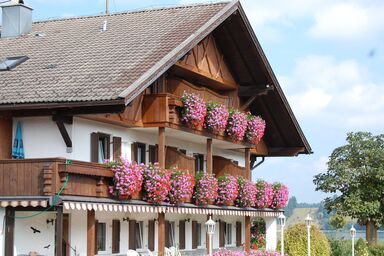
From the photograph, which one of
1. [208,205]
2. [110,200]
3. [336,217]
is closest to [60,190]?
[110,200]

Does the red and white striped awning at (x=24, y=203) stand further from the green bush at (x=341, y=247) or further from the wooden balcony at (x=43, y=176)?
the green bush at (x=341, y=247)

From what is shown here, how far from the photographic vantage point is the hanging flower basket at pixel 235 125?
111ft

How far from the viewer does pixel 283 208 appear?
40.2 meters

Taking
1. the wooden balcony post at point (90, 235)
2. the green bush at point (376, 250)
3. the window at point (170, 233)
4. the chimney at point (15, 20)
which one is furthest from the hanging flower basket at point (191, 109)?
the green bush at point (376, 250)

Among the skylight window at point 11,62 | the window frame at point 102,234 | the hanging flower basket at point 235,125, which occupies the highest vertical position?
the skylight window at point 11,62

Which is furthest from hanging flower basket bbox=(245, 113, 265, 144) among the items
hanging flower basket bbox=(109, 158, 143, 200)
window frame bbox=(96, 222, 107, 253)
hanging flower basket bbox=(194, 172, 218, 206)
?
hanging flower basket bbox=(109, 158, 143, 200)

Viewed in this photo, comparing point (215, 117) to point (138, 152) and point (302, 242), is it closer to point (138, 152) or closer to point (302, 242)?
point (138, 152)

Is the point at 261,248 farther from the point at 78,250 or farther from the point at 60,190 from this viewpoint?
the point at 60,190

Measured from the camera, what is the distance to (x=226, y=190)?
33469mm

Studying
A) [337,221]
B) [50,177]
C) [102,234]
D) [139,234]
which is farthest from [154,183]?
[337,221]

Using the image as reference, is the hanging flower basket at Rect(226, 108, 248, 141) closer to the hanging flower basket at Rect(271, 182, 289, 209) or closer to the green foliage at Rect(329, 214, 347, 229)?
the hanging flower basket at Rect(271, 182, 289, 209)

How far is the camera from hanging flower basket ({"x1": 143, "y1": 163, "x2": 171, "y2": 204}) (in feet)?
91.3

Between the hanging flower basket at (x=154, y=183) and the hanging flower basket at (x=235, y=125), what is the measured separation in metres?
6.19

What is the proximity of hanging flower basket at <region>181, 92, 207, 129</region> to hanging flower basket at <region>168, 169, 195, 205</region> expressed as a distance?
1.82 metres
